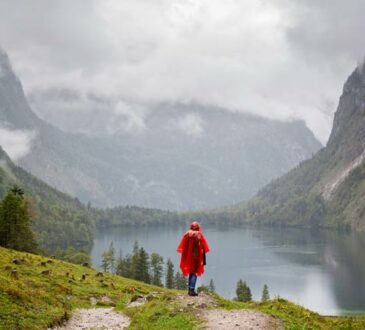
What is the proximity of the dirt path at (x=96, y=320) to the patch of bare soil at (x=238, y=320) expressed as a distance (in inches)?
216

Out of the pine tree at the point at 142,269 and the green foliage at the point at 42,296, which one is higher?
the green foliage at the point at 42,296

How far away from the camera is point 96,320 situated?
31.5 metres

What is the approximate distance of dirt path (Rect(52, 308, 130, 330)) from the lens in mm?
28891

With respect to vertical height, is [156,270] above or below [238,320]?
below

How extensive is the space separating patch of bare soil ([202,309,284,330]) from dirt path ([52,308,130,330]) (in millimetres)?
5474

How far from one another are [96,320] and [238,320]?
1018 centimetres

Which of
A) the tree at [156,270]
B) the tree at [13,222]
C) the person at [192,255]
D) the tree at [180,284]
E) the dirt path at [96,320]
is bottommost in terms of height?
the tree at [180,284]

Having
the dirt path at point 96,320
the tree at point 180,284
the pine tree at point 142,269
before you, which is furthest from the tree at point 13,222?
the dirt path at point 96,320

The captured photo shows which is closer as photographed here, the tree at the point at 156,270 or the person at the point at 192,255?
the person at the point at 192,255

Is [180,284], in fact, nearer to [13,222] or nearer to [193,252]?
[13,222]

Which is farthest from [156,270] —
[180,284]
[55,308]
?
[55,308]

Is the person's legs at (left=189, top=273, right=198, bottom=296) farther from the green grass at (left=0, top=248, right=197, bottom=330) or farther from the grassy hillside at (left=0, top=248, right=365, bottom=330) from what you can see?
the grassy hillside at (left=0, top=248, right=365, bottom=330)

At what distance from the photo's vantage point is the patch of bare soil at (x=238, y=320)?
25.2 m

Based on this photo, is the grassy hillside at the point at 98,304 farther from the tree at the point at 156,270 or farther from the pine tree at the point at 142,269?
the tree at the point at 156,270
